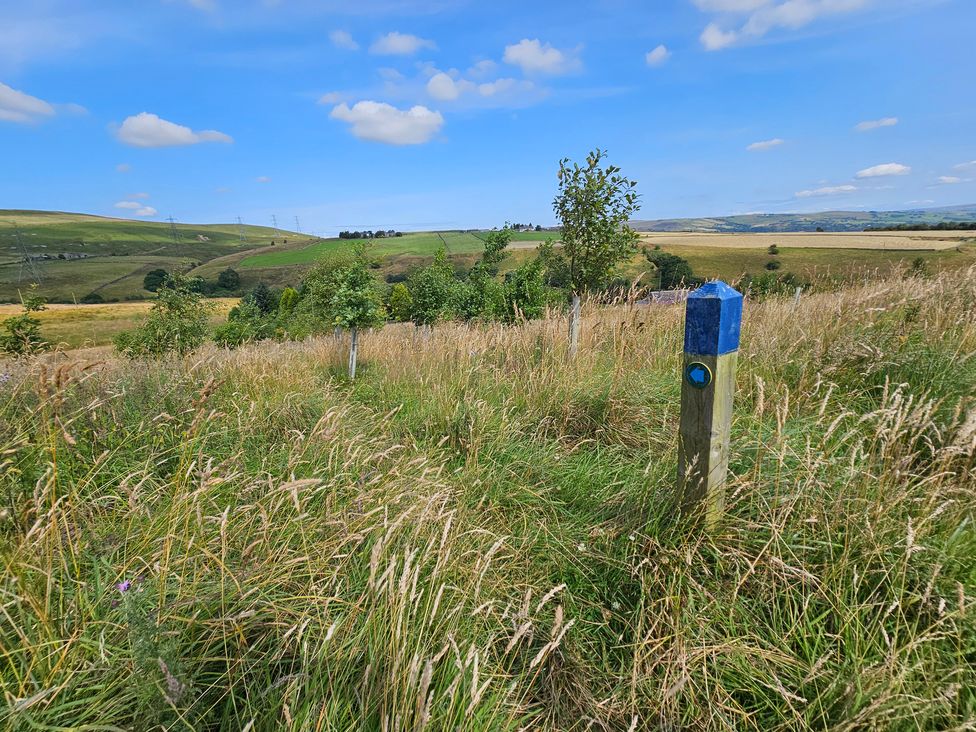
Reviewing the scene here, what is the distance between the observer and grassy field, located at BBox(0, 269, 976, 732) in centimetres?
146

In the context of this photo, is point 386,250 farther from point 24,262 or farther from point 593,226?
point 593,226

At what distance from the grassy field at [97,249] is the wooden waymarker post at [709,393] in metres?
67.5

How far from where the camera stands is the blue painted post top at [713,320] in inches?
88.3

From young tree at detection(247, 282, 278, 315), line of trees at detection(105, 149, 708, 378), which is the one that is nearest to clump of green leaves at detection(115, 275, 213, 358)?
line of trees at detection(105, 149, 708, 378)

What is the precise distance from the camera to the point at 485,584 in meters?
2.18

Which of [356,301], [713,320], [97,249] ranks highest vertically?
[97,249]

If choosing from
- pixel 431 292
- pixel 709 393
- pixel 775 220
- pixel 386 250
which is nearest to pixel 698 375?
pixel 709 393

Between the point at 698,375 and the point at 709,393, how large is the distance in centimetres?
10

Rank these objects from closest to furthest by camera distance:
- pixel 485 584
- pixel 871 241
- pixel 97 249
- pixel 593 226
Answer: pixel 485 584 < pixel 593 226 < pixel 871 241 < pixel 97 249

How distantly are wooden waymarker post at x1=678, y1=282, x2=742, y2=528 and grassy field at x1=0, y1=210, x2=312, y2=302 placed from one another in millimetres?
67515

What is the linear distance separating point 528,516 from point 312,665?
1497 millimetres

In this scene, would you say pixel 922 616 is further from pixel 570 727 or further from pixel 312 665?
pixel 312 665

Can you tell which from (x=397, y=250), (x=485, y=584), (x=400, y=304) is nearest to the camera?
(x=485, y=584)

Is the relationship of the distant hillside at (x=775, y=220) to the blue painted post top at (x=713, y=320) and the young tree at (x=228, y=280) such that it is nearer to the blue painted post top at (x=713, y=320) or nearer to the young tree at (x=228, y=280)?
the young tree at (x=228, y=280)
